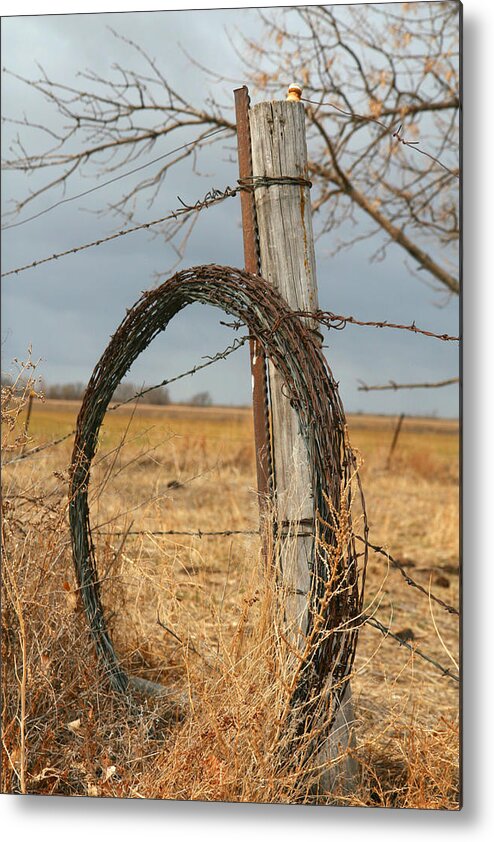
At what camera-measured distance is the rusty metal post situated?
2641mm

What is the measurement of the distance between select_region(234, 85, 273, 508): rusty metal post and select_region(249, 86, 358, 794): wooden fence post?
0.03m

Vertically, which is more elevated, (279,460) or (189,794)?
(279,460)

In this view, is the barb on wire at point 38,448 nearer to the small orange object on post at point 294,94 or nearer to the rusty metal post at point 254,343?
the rusty metal post at point 254,343

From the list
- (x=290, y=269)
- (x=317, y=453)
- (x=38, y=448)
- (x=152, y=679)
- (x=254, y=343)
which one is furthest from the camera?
(x=152, y=679)

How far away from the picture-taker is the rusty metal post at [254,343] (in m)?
2.64

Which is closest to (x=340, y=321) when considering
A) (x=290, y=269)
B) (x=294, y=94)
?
(x=290, y=269)

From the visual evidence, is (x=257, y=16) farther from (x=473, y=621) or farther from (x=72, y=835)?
(x=72, y=835)

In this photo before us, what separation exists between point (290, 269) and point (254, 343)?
0.84 feet

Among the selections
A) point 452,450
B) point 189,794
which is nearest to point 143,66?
point 189,794

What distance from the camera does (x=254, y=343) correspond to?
2.70m

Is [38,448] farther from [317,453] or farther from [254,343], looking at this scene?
[317,453]

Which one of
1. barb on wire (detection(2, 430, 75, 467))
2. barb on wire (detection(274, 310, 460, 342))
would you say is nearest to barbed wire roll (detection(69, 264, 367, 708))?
barb on wire (detection(274, 310, 460, 342))

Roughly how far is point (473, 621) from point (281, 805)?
737 millimetres

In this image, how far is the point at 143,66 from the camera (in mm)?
5918
